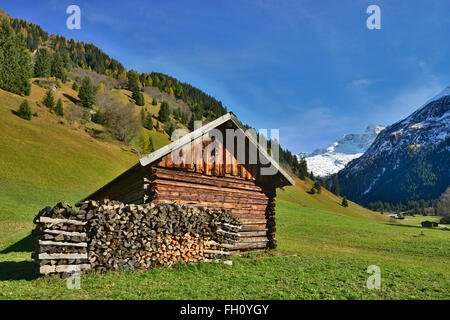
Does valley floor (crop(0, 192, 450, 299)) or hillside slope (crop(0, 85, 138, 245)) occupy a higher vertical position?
hillside slope (crop(0, 85, 138, 245))

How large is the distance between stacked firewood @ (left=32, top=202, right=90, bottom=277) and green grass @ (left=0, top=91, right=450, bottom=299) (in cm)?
47

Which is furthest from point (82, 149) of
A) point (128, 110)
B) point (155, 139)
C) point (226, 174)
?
point (226, 174)

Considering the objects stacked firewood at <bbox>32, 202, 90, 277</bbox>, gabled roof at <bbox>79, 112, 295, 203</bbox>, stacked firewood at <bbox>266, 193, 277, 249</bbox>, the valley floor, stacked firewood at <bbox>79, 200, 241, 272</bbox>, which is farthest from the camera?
stacked firewood at <bbox>266, 193, 277, 249</bbox>

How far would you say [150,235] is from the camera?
33.9ft

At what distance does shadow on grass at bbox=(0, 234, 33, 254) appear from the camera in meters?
17.5

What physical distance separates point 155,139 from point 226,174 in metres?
89.9

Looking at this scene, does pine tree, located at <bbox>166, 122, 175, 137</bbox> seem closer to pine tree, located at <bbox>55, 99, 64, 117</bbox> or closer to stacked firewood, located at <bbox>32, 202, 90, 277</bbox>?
pine tree, located at <bbox>55, 99, 64, 117</bbox>

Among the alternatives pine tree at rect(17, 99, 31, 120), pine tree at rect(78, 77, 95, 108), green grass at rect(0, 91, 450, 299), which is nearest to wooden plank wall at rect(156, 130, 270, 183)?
green grass at rect(0, 91, 450, 299)

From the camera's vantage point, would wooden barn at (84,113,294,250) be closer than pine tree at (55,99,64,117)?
Yes

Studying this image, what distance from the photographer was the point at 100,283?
8.19m

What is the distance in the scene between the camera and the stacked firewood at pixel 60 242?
8.42m

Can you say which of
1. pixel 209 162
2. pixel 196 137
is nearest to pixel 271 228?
pixel 209 162

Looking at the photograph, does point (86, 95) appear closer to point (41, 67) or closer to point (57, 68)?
point (41, 67)
